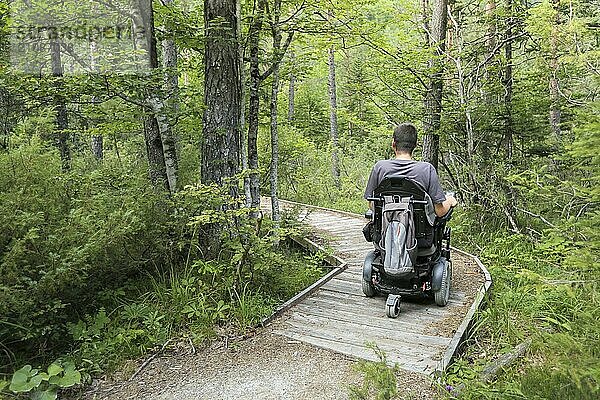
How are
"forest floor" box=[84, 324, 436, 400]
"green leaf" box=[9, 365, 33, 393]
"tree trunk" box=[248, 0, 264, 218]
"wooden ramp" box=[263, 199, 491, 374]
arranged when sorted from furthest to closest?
"tree trunk" box=[248, 0, 264, 218], "wooden ramp" box=[263, 199, 491, 374], "forest floor" box=[84, 324, 436, 400], "green leaf" box=[9, 365, 33, 393]

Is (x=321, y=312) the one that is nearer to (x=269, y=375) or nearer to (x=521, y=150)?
(x=269, y=375)

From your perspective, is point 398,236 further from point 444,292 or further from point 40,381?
point 40,381

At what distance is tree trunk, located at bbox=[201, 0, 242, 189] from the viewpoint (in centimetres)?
516

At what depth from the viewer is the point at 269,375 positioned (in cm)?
356

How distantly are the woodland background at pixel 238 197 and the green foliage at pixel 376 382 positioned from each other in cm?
45

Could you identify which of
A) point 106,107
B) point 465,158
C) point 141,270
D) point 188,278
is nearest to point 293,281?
point 188,278

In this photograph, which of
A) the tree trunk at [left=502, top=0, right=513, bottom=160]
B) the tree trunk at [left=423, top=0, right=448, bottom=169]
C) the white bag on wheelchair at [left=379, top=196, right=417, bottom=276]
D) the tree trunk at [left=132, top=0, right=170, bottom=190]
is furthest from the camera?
the tree trunk at [left=423, top=0, right=448, bottom=169]

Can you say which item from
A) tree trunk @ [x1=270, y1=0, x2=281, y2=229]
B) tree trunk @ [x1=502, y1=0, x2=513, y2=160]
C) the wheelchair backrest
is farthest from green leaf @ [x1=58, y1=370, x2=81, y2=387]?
tree trunk @ [x1=502, y1=0, x2=513, y2=160]

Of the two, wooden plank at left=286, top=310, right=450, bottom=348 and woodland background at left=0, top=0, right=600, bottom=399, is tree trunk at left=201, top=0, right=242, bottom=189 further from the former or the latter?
wooden plank at left=286, top=310, right=450, bottom=348

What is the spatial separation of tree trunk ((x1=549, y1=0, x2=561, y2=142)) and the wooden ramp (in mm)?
2891

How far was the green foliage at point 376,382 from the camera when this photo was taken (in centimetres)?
309

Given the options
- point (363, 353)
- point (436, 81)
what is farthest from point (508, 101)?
point (363, 353)

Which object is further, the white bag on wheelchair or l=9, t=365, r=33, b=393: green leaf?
the white bag on wheelchair

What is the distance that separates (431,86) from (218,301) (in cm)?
539
